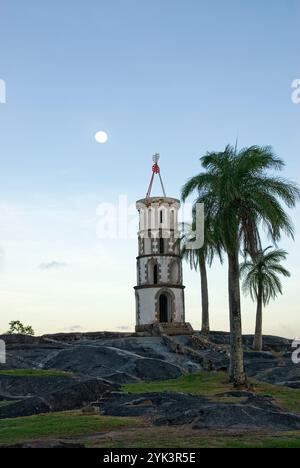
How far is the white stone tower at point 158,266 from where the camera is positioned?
5941 cm

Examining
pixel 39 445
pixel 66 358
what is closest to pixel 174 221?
pixel 66 358

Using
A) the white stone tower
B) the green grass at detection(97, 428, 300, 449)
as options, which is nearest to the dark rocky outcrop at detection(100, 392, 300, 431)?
the green grass at detection(97, 428, 300, 449)

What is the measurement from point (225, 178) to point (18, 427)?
15.3 metres

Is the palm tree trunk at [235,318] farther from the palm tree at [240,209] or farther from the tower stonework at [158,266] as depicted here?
the tower stonework at [158,266]

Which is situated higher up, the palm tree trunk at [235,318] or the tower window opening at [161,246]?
the tower window opening at [161,246]

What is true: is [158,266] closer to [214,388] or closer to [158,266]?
[158,266]

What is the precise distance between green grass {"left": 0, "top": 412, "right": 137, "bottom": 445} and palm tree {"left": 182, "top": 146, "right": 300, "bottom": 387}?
10396 mm

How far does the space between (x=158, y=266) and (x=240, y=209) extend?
32435 mm

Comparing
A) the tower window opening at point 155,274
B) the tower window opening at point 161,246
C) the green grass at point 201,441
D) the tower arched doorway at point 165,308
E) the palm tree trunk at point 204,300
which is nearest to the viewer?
the green grass at point 201,441

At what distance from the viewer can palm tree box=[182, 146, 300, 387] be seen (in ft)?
91.1

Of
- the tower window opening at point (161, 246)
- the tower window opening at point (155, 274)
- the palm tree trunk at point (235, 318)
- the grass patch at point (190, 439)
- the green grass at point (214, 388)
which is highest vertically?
the tower window opening at point (161, 246)

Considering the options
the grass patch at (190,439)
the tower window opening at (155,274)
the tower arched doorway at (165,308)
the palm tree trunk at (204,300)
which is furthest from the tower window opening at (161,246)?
the grass patch at (190,439)

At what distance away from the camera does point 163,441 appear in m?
14.4
